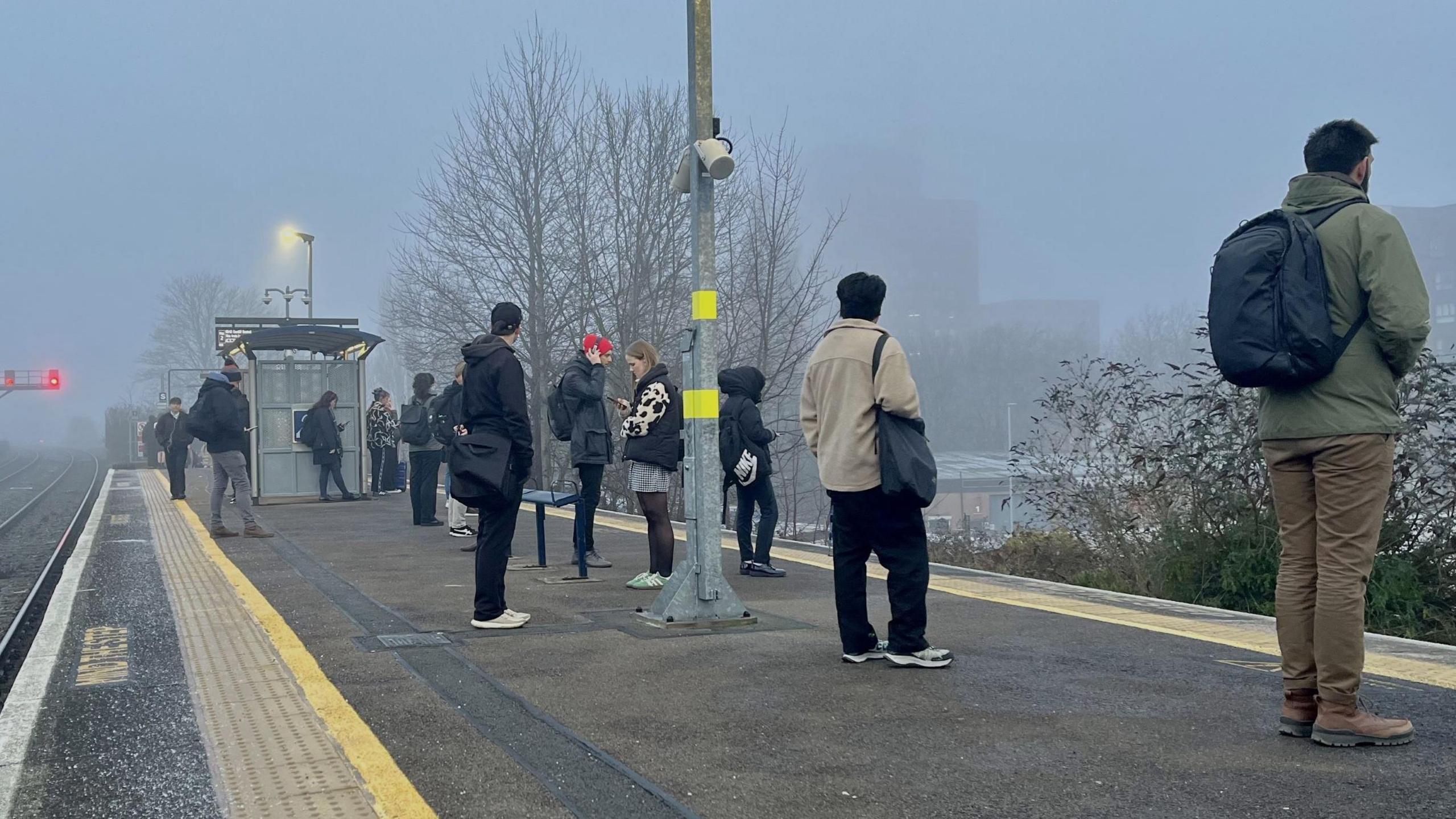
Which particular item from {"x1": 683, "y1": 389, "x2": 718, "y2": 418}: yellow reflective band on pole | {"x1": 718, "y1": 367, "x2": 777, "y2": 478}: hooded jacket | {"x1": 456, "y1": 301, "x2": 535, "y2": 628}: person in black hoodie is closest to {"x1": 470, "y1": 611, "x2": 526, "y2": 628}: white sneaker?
{"x1": 456, "y1": 301, "x2": 535, "y2": 628}: person in black hoodie

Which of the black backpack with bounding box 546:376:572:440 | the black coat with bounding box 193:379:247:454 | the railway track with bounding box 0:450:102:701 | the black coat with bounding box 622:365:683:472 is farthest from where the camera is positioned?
the black coat with bounding box 193:379:247:454

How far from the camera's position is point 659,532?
28.2 ft

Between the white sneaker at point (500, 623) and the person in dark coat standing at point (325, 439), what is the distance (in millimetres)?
12694

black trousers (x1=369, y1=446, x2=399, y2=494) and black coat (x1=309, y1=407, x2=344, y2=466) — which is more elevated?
black coat (x1=309, y1=407, x2=344, y2=466)

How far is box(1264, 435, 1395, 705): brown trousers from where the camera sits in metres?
4.20

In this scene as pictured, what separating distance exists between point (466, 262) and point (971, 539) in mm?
17512

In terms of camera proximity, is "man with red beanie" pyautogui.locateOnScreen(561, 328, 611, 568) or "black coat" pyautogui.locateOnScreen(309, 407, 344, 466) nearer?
"man with red beanie" pyautogui.locateOnScreen(561, 328, 611, 568)

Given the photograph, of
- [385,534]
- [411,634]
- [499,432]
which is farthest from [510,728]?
[385,534]

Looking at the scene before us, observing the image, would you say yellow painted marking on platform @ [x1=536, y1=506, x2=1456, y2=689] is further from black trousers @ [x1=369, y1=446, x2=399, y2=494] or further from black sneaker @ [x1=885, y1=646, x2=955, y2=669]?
black trousers @ [x1=369, y1=446, x2=399, y2=494]

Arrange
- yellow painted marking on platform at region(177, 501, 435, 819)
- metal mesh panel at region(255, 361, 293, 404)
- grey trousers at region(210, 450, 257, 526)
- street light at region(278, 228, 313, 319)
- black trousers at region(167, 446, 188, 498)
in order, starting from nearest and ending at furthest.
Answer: yellow painted marking on platform at region(177, 501, 435, 819)
grey trousers at region(210, 450, 257, 526)
metal mesh panel at region(255, 361, 293, 404)
black trousers at region(167, 446, 188, 498)
street light at region(278, 228, 313, 319)

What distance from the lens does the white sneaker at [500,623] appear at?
6.85 metres

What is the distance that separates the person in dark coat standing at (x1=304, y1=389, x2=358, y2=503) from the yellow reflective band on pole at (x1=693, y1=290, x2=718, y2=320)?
13.1m

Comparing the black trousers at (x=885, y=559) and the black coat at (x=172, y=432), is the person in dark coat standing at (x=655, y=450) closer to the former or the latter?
the black trousers at (x=885, y=559)

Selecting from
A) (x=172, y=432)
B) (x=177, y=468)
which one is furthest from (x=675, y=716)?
(x=172, y=432)
